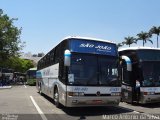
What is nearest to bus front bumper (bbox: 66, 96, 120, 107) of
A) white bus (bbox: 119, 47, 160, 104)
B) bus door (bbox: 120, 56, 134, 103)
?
white bus (bbox: 119, 47, 160, 104)

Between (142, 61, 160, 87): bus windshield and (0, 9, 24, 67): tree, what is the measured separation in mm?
49726

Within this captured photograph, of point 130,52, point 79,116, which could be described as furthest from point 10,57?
point 79,116

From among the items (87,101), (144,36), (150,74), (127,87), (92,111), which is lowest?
(92,111)

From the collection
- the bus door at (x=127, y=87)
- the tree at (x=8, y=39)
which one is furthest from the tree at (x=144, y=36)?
the bus door at (x=127, y=87)

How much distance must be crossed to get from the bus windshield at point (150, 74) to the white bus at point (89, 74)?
3.11 m

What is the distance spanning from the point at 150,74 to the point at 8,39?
50.5m

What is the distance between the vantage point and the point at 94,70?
1541 centimetres

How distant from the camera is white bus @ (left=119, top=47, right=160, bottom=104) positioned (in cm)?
1845

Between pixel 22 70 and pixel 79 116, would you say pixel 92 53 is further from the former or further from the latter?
pixel 22 70

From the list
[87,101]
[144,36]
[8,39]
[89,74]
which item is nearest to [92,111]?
[87,101]

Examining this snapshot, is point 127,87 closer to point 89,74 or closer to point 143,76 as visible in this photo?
point 143,76

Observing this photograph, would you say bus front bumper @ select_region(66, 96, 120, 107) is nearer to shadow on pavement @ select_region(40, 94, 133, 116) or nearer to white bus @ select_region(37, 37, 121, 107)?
white bus @ select_region(37, 37, 121, 107)

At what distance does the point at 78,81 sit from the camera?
15078mm

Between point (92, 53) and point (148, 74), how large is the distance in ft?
14.1
